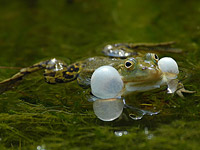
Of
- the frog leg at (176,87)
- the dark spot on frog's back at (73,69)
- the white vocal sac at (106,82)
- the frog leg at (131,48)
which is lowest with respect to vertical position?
the frog leg at (176,87)

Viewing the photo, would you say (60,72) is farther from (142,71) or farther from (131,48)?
(142,71)

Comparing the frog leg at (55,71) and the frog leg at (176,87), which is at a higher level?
the frog leg at (55,71)

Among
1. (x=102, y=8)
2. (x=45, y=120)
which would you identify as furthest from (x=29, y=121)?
(x=102, y=8)

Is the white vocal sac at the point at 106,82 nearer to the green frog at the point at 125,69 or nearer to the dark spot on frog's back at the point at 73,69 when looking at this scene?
the green frog at the point at 125,69

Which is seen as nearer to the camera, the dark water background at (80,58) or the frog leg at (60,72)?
the dark water background at (80,58)

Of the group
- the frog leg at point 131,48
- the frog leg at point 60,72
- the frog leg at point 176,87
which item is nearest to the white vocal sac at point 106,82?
the frog leg at point 176,87

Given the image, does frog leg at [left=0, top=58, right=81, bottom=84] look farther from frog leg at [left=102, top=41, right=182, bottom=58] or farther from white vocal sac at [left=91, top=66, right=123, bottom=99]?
white vocal sac at [left=91, top=66, right=123, bottom=99]
